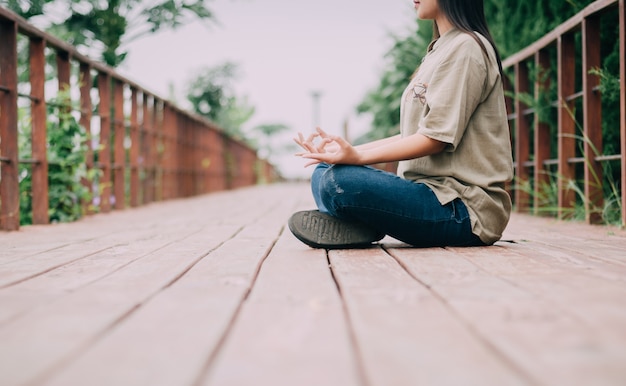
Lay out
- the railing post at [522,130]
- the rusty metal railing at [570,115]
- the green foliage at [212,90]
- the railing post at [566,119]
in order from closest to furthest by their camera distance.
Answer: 1. the rusty metal railing at [570,115]
2. the railing post at [566,119]
3. the railing post at [522,130]
4. the green foliage at [212,90]

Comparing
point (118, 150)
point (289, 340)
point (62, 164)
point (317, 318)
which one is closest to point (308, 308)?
point (317, 318)

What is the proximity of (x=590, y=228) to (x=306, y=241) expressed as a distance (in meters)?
1.68

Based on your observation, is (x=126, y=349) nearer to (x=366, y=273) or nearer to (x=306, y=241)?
(x=366, y=273)

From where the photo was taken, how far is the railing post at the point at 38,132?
12.4 ft

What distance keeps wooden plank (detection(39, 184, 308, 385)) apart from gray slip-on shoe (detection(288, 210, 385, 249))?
52 centimetres

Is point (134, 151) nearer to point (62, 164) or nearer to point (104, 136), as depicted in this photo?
point (104, 136)

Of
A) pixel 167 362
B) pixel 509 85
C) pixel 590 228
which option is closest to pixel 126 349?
pixel 167 362

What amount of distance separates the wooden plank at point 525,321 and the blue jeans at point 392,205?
34 centimetres

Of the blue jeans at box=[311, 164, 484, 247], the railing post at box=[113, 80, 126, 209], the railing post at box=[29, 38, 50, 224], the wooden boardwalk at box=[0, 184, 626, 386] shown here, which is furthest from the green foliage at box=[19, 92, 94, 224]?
the blue jeans at box=[311, 164, 484, 247]

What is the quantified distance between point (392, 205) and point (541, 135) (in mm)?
2388

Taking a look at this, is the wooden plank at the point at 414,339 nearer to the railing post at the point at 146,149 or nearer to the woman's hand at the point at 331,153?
the woman's hand at the point at 331,153

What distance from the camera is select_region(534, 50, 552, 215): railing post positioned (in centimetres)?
406

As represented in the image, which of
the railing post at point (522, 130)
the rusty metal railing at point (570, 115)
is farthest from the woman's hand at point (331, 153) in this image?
the railing post at point (522, 130)

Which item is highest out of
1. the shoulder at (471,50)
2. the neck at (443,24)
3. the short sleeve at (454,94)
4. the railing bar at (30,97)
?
the neck at (443,24)
